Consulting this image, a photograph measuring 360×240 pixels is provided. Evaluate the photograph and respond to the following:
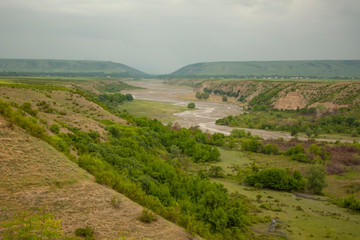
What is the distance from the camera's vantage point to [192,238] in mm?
15266

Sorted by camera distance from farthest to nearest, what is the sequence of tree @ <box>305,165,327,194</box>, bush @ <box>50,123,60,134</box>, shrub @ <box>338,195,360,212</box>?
tree @ <box>305,165,327,194</box>, shrub @ <box>338,195,360,212</box>, bush @ <box>50,123,60,134</box>

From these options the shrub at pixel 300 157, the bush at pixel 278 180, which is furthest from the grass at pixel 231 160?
the shrub at pixel 300 157

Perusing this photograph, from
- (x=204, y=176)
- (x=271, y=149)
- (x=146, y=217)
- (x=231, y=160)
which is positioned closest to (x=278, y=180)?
(x=204, y=176)

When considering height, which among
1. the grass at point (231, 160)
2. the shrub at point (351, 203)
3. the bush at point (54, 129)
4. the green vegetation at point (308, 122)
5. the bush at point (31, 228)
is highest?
the bush at point (54, 129)

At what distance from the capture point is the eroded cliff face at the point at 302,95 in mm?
101000

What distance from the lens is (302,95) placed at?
117 m

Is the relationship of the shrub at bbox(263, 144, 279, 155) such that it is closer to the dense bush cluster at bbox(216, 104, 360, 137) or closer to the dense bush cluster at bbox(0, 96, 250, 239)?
the dense bush cluster at bbox(216, 104, 360, 137)

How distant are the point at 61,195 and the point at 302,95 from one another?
4801 inches

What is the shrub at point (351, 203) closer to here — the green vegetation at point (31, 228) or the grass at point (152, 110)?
the green vegetation at point (31, 228)

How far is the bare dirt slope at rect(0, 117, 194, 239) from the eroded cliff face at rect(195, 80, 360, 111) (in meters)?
104

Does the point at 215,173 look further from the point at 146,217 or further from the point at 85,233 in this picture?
the point at 85,233

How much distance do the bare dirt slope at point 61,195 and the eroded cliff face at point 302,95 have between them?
10366 centimetres

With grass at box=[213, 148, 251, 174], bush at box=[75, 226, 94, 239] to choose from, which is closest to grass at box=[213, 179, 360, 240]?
grass at box=[213, 148, 251, 174]

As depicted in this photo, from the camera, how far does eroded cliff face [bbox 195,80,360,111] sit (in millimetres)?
101000
